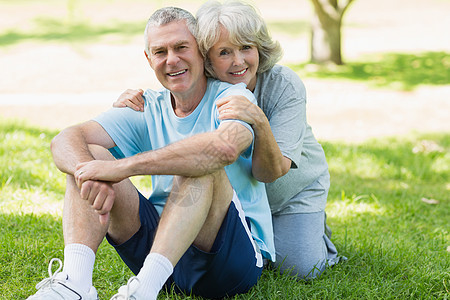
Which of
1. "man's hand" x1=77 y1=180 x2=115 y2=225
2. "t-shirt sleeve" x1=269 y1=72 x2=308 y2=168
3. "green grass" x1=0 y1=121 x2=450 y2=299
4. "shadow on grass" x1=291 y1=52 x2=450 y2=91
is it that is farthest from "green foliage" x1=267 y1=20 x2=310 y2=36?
"man's hand" x1=77 y1=180 x2=115 y2=225

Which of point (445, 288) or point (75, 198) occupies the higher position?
point (75, 198)

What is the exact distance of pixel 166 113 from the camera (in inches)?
119

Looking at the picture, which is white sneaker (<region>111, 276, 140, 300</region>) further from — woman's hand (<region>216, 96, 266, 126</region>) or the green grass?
woman's hand (<region>216, 96, 266, 126</region>)

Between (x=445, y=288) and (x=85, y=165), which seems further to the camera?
(x=445, y=288)

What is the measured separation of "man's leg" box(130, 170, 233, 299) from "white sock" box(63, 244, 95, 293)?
0.84 ft

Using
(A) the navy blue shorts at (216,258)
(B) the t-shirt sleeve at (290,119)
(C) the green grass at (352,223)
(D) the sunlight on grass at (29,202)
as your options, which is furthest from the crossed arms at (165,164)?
(D) the sunlight on grass at (29,202)

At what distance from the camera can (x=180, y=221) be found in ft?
8.04

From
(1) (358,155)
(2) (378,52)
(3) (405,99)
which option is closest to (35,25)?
(2) (378,52)

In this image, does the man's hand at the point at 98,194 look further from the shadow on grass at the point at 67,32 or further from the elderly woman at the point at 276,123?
the shadow on grass at the point at 67,32

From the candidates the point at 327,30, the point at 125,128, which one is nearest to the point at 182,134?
the point at 125,128

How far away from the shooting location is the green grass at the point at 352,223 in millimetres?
3023

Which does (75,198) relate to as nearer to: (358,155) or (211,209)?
(211,209)

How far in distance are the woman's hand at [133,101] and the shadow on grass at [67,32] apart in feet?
44.3

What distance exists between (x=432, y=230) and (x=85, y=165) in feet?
8.76
